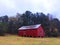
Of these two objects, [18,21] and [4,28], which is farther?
[18,21]

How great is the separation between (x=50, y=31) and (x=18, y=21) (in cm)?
1407

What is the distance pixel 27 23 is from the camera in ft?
222

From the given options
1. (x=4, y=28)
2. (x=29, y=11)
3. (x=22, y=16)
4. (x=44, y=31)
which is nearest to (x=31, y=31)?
(x=44, y=31)

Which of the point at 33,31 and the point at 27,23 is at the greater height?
the point at 27,23

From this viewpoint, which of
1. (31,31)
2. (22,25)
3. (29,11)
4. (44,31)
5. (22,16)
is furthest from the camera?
(29,11)

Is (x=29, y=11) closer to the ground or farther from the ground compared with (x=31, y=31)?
farther from the ground

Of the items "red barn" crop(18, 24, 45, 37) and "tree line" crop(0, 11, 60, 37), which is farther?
"tree line" crop(0, 11, 60, 37)

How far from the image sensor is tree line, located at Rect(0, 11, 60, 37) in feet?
203

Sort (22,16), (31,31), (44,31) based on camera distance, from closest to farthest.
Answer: (31,31) → (44,31) → (22,16)

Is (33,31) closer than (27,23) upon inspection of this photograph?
Yes

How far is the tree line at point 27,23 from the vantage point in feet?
203

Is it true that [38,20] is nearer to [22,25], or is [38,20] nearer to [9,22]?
[22,25]

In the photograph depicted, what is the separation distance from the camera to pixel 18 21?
69.6 m

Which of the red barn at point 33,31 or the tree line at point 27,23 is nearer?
the red barn at point 33,31
